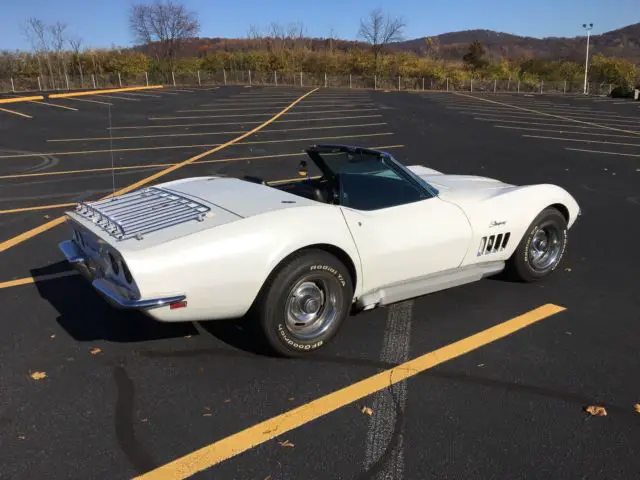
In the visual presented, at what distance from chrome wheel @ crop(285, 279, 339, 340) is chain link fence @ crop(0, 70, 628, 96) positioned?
44.3 m

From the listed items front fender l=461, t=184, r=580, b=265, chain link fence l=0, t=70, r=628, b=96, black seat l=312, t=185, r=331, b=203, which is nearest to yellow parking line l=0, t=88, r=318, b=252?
black seat l=312, t=185, r=331, b=203

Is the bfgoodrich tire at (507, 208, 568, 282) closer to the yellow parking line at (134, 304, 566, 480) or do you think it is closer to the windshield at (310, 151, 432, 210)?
the yellow parking line at (134, 304, 566, 480)

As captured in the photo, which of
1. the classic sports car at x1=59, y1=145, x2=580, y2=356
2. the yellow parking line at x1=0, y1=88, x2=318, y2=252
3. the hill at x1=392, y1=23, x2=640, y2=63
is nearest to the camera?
the classic sports car at x1=59, y1=145, x2=580, y2=356

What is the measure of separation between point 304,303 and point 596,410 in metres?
1.76

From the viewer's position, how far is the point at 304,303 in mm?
3320

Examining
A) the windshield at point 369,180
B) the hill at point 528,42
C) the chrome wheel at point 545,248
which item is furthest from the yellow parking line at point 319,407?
the hill at point 528,42

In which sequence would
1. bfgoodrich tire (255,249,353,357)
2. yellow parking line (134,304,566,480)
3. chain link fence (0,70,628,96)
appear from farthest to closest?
chain link fence (0,70,628,96) → bfgoodrich tire (255,249,353,357) → yellow parking line (134,304,566,480)

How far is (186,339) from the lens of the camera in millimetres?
3609

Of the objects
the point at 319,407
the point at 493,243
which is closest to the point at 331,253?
the point at 319,407

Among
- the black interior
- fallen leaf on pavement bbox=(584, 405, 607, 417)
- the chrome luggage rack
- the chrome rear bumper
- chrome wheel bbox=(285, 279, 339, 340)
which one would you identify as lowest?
fallen leaf on pavement bbox=(584, 405, 607, 417)

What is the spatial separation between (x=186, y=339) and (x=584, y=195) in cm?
680

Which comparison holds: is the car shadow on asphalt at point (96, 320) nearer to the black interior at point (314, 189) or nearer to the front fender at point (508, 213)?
the black interior at point (314, 189)

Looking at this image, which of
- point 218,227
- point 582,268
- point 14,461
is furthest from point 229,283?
point 582,268

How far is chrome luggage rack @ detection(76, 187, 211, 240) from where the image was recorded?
125 inches
